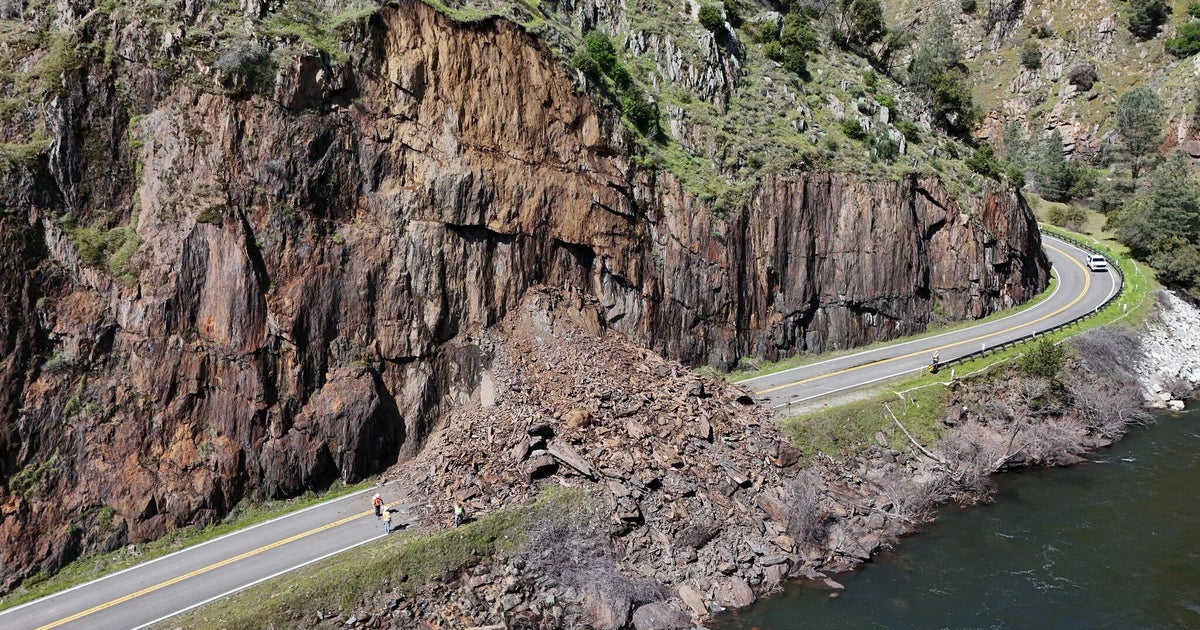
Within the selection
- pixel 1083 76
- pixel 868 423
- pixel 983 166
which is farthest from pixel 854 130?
pixel 1083 76

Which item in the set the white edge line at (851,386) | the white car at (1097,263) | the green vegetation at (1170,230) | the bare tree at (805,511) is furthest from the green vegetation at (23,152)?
the green vegetation at (1170,230)

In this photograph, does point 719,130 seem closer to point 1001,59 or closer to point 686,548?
point 686,548

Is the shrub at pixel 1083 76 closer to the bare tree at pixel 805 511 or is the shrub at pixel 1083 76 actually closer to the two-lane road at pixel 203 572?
the bare tree at pixel 805 511

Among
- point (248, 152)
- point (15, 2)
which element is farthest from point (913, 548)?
point (15, 2)

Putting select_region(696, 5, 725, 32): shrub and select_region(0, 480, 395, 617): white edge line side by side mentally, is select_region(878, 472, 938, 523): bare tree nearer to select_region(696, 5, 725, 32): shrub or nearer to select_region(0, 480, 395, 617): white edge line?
select_region(0, 480, 395, 617): white edge line

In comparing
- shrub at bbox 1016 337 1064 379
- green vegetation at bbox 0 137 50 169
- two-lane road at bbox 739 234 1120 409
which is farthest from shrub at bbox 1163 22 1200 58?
green vegetation at bbox 0 137 50 169

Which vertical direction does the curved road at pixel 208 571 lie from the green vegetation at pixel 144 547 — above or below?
below
